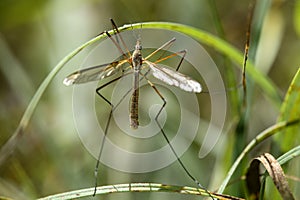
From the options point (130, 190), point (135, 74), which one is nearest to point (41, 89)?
point (135, 74)

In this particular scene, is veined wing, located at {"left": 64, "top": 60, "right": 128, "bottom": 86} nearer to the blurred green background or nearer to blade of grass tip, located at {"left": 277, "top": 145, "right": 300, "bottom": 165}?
the blurred green background

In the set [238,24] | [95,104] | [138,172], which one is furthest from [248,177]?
[238,24]

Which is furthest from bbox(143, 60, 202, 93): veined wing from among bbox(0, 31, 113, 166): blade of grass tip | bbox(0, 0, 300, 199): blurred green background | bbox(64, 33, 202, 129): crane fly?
bbox(0, 0, 300, 199): blurred green background

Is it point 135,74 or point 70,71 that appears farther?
point 70,71

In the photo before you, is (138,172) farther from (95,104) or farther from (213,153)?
(95,104)

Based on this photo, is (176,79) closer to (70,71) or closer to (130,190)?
(130,190)

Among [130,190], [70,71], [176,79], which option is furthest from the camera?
[70,71]
